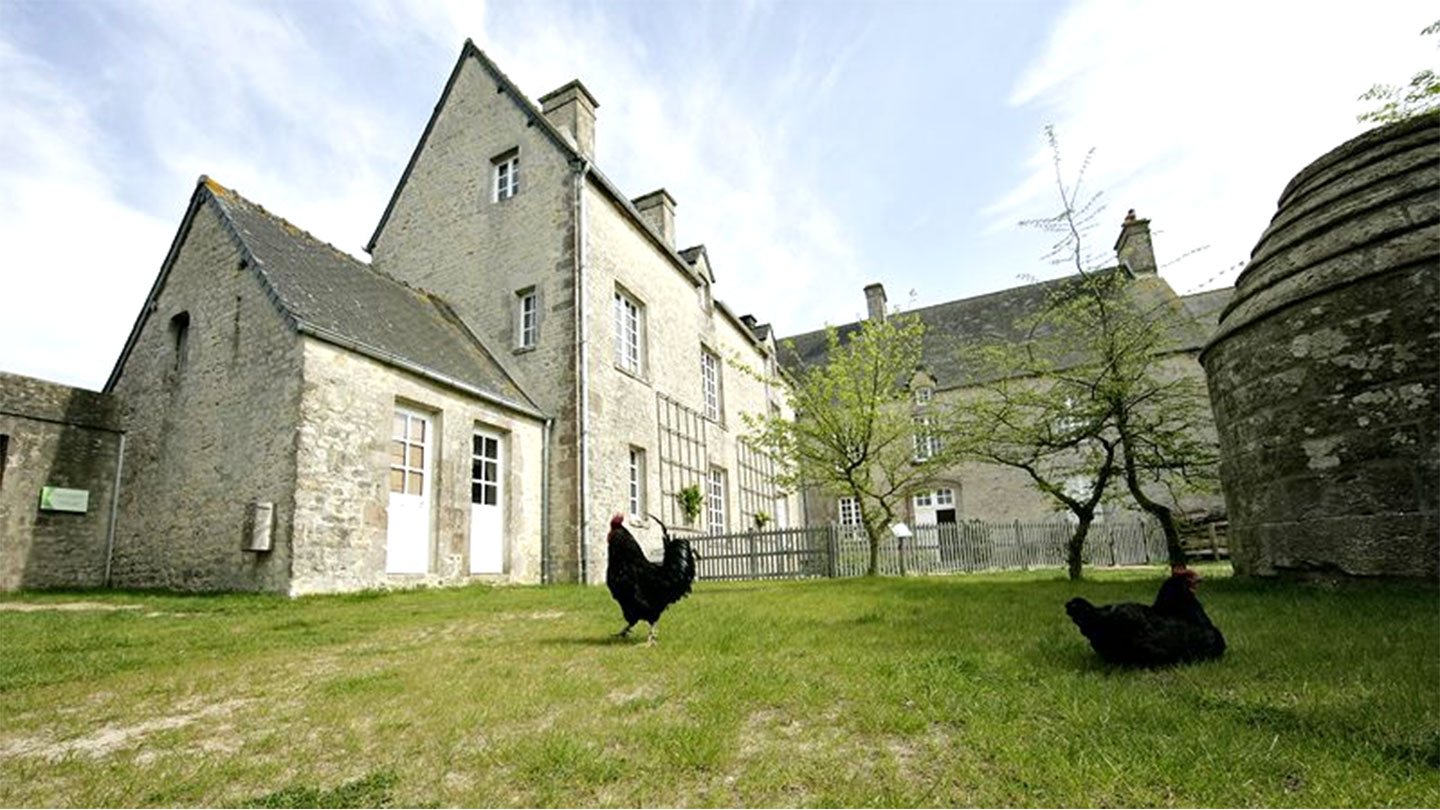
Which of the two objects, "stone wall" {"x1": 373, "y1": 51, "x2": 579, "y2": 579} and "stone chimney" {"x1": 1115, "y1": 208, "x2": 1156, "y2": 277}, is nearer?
"stone wall" {"x1": 373, "y1": 51, "x2": 579, "y2": 579}

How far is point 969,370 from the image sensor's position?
1033 inches

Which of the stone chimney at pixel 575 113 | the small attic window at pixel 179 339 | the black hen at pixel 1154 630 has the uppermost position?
the stone chimney at pixel 575 113

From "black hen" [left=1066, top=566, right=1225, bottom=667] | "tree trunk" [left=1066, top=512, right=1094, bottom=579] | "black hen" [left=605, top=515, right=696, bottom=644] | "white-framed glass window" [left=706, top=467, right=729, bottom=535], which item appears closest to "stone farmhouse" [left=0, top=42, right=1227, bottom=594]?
"white-framed glass window" [left=706, top=467, right=729, bottom=535]

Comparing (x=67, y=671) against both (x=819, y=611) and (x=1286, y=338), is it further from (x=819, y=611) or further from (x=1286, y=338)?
(x=1286, y=338)

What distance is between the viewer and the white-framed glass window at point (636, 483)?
50.9 feet

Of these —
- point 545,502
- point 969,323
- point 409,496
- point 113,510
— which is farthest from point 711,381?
point 969,323

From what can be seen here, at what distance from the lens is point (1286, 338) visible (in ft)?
23.9

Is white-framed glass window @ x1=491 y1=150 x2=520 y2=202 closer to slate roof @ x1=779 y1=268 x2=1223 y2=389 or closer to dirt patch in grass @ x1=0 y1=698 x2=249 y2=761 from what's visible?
dirt patch in grass @ x1=0 y1=698 x2=249 y2=761

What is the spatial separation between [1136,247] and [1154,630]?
30.6 metres

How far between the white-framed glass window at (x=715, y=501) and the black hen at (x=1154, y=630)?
1499 centimetres

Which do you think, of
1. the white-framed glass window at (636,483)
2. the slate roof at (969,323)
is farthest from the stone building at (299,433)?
the slate roof at (969,323)

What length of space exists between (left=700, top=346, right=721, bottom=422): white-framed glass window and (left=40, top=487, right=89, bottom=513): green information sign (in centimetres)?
1348

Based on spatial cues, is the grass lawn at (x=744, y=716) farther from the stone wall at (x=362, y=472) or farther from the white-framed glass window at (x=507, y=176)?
the white-framed glass window at (x=507, y=176)

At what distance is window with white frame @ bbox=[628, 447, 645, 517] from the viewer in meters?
15.6
